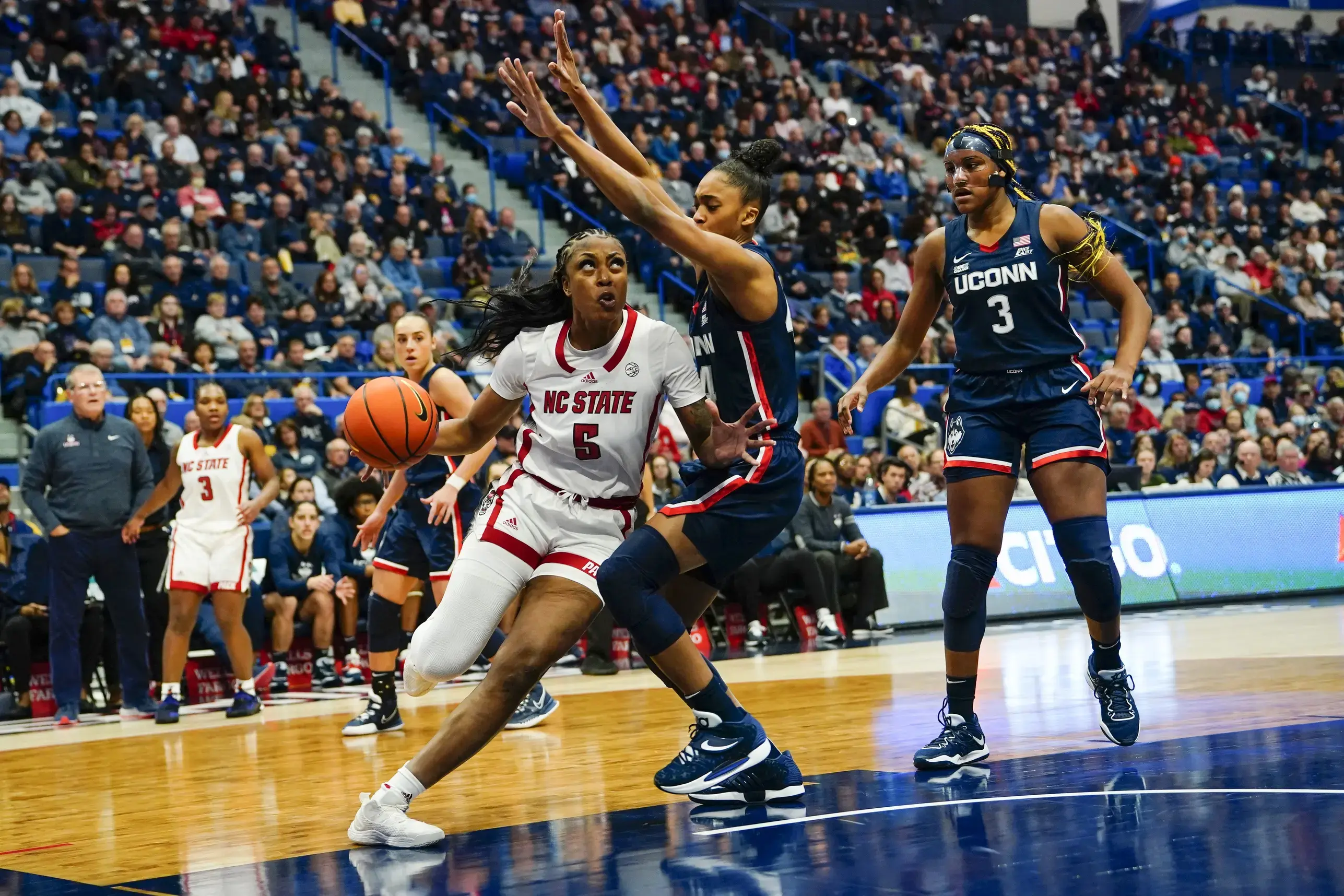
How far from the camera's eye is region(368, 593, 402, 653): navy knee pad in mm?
7668

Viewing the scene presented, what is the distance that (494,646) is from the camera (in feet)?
28.2

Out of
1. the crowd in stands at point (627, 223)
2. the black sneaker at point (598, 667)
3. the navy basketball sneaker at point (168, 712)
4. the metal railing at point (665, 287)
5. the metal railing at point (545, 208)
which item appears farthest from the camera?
the metal railing at point (545, 208)

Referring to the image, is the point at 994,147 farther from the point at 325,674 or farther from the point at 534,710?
the point at 325,674

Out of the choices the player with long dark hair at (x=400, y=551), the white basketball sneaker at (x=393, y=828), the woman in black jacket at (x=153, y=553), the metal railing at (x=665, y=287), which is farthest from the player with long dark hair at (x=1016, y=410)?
the metal railing at (x=665, y=287)

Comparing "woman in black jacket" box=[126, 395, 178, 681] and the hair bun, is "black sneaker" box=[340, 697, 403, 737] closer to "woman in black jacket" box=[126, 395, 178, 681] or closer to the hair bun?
"woman in black jacket" box=[126, 395, 178, 681]

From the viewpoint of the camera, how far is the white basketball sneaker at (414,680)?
4.75 metres

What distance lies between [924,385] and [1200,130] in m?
12.1

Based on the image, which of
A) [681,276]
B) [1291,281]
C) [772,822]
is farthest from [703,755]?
[1291,281]

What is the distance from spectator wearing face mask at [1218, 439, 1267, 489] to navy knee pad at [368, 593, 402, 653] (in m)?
9.25

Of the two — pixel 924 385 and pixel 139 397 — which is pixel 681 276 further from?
pixel 139 397

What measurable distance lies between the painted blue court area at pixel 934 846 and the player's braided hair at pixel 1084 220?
171 centimetres

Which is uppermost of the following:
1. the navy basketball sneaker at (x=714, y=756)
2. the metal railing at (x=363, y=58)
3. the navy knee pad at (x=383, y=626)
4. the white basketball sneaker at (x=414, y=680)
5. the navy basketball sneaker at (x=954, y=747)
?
the metal railing at (x=363, y=58)

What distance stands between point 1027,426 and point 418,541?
341 cm

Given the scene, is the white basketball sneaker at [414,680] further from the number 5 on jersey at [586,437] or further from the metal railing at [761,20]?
the metal railing at [761,20]
